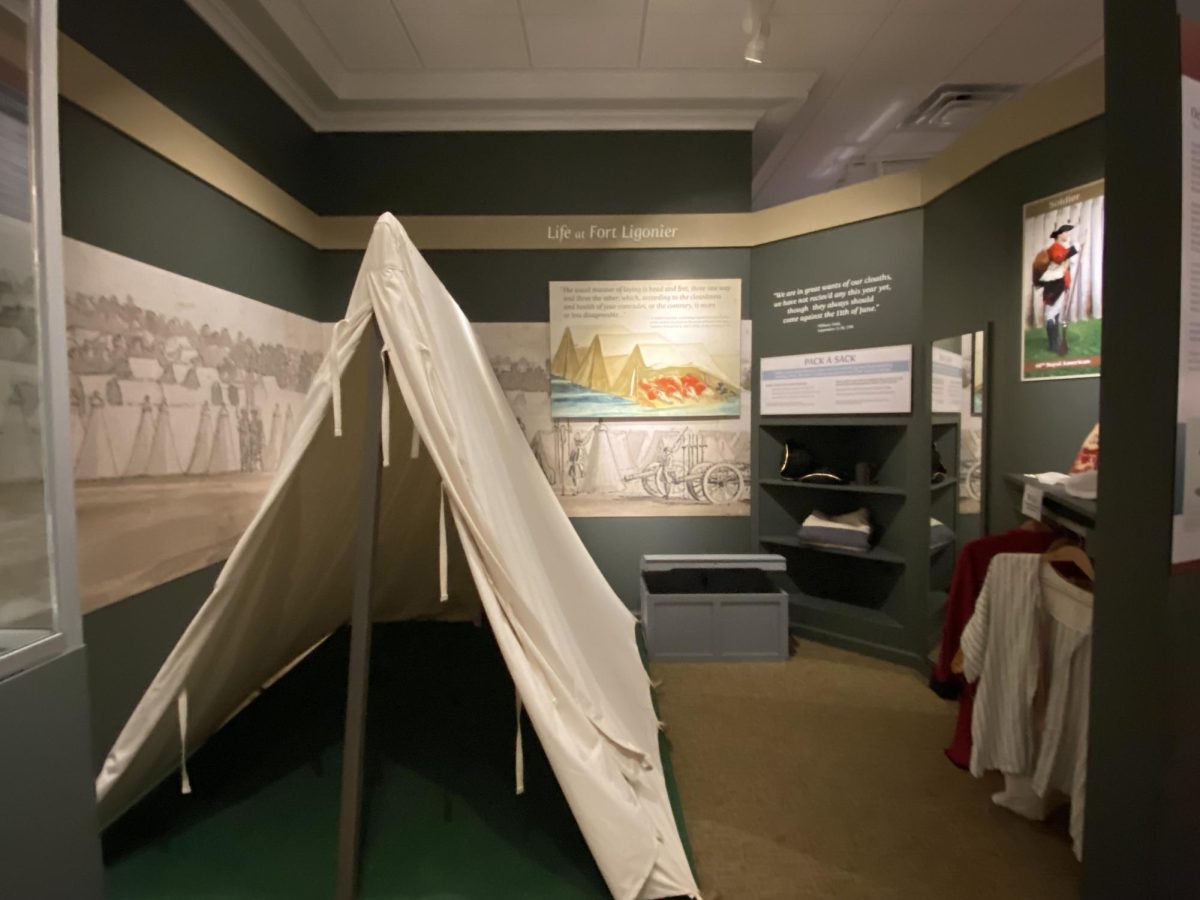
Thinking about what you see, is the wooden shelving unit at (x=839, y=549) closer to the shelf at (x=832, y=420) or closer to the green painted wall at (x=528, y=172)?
the shelf at (x=832, y=420)

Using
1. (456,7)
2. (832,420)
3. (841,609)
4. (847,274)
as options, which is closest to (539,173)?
(456,7)

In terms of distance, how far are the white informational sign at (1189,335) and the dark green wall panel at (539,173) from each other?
7.57 ft

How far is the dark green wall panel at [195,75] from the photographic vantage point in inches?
69.9

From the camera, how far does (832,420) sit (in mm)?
2934

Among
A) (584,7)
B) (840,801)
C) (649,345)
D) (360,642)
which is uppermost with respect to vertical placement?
(584,7)

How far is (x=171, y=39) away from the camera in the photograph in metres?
2.04

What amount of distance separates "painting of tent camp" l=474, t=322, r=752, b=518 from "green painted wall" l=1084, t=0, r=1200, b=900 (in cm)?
212

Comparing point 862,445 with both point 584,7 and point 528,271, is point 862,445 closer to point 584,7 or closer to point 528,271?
point 528,271

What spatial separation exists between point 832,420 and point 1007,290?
3.09 ft

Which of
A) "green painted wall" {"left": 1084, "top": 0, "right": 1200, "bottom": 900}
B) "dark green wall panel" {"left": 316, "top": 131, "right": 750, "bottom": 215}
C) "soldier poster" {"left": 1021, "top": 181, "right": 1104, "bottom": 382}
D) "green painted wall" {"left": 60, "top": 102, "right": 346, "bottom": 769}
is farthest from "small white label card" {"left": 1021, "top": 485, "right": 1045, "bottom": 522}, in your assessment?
"green painted wall" {"left": 60, "top": 102, "right": 346, "bottom": 769}

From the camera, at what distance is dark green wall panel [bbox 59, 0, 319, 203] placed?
1.78m

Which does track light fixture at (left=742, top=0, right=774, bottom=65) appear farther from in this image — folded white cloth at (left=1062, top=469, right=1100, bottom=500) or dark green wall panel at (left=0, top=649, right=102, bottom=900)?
dark green wall panel at (left=0, top=649, right=102, bottom=900)

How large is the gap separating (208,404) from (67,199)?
0.79 metres

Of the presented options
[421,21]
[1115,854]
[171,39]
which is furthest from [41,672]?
[421,21]
